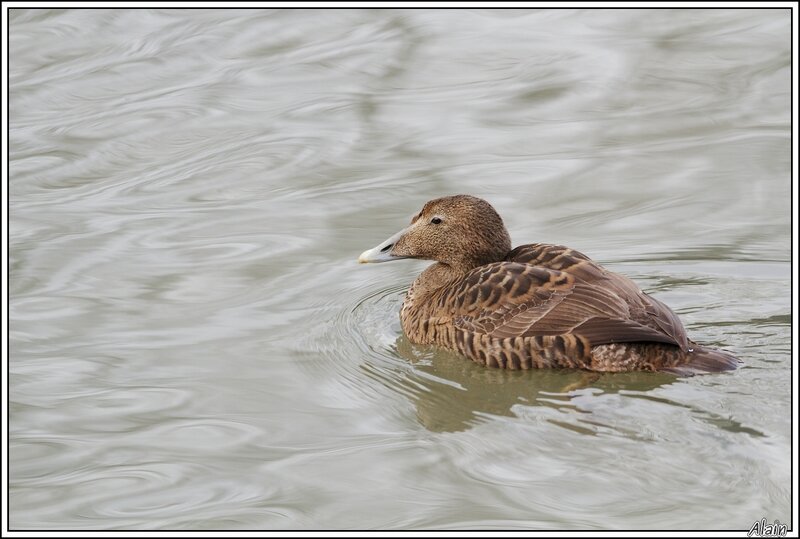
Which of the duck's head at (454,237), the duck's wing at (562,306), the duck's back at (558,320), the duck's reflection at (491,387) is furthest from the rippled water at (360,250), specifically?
the duck's head at (454,237)

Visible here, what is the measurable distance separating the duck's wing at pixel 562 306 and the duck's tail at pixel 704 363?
85 millimetres

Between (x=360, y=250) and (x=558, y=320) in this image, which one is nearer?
(x=558, y=320)

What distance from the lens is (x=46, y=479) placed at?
19.1 ft

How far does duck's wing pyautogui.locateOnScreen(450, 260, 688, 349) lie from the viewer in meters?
6.50

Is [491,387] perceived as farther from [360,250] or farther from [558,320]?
[360,250]

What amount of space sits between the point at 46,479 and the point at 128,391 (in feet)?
3.19

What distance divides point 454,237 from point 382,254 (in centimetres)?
50

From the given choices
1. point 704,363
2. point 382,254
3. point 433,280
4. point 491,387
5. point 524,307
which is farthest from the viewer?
point 382,254

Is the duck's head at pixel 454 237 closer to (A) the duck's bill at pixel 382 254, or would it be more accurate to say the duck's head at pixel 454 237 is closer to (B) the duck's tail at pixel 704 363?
(A) the duck's bill at pixel 382 254

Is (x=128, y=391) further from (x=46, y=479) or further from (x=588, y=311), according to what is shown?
(x=588, y=311)

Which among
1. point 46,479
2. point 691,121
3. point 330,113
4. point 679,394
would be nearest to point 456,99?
point 330,113

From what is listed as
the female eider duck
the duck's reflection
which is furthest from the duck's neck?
the duck's reflection

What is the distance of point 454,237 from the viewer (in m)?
7.51

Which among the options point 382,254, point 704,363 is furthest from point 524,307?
point 382,254
